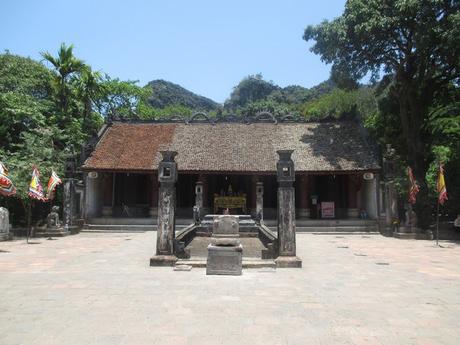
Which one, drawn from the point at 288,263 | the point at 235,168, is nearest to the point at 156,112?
the point at 235,168

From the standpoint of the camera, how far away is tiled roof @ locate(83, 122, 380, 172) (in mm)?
22578

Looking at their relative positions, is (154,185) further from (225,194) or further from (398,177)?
(398,177)

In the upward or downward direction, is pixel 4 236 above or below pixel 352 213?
below

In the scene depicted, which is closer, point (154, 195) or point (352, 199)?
point (154, 195)

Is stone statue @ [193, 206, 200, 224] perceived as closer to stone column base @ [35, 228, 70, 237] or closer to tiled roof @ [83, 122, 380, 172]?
tiled roof @ [83, 122, 380, 172]

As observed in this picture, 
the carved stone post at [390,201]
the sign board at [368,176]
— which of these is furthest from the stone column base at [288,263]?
the sign board at [368,176]

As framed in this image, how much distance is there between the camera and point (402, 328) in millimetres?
5266

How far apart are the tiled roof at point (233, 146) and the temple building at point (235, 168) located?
56 mm

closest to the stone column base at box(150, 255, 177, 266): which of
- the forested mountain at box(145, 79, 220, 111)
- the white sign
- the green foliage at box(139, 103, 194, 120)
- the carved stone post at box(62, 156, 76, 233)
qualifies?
the carved stone post at box(62, 156, 76, 233)

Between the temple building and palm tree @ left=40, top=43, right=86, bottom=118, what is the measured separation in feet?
11.4

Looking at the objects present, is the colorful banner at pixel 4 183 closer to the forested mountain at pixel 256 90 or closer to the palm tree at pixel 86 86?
the palm tree at pixel 86 86

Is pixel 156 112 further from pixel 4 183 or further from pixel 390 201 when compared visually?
pixel 4 183

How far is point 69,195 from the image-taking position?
20141 mm

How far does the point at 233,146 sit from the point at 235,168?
2.78m
